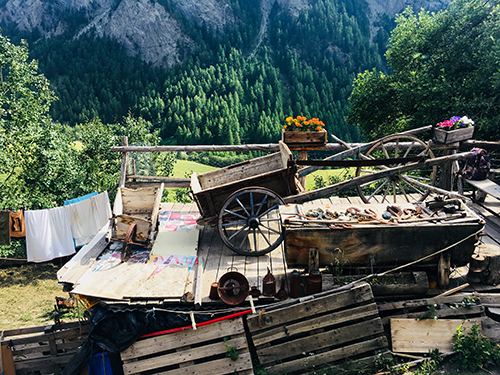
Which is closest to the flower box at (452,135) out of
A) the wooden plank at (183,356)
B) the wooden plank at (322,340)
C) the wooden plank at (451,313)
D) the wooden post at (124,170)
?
the wooden plank at (451,313)

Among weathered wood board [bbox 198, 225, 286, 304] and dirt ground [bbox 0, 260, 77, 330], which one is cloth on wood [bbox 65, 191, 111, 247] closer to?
dirt ground [bbox 0, 260, 77, 330]

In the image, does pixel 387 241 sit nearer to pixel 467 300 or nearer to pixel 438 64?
pixel 467 300

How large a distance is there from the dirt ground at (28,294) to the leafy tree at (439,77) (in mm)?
14381

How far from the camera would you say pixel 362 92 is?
61.0 feet

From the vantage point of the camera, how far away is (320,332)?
5152mm


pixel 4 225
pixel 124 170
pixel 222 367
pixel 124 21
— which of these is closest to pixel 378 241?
pixel 222 367

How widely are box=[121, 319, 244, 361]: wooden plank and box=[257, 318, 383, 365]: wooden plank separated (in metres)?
0.49

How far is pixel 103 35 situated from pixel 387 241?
320 feet

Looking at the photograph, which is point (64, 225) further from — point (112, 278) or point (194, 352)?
point (194, 352)

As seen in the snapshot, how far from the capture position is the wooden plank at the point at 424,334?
5.07 metres

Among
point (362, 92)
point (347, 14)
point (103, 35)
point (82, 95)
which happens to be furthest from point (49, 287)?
point (347, 14)

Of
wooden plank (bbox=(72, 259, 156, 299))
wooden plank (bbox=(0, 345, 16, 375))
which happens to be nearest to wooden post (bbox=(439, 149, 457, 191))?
wooden plank (bbox=(72, 259, 156, 299))

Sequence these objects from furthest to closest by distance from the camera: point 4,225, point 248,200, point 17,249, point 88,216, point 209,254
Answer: point 17,249 < point 88,216 < point 4,225 < point 209,254 < point 248,200

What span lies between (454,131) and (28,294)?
521 inches
